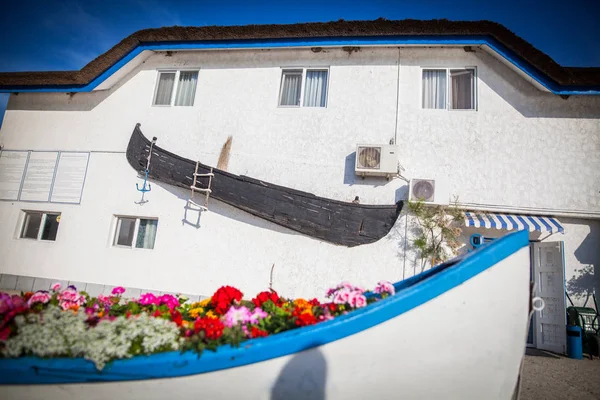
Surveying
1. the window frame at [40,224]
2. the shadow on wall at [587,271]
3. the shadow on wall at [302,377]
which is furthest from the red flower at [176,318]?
the shadow on wall at [587,271]

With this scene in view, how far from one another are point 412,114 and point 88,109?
897 centimetres

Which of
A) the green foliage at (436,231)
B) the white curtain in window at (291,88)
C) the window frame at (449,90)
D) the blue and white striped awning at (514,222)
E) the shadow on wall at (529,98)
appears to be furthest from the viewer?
the white curtain in window at (291,88)

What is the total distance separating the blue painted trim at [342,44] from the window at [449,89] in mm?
670

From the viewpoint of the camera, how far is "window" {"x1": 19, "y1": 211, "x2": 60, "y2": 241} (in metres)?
8.63

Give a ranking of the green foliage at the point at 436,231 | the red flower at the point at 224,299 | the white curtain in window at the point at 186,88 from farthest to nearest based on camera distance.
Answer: the white curtain in window at the point at 186,88 < the green foliage at the point at 436,231 < the red flower at the point at 224,299

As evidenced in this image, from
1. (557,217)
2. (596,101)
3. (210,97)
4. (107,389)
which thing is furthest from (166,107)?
(596,101)

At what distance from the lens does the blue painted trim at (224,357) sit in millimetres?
2355

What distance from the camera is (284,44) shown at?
830cm

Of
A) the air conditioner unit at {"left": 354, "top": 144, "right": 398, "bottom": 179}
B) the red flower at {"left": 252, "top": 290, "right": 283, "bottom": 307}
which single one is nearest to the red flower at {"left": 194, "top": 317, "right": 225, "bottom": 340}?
the red flower at {"left": 252, "top": 290, "right": 283, "bottom": 307}

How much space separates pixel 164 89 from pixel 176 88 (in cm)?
45

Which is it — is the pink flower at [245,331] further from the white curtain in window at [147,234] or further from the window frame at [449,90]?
the window frame at [449,90]

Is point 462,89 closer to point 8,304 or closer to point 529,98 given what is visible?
point 529,98

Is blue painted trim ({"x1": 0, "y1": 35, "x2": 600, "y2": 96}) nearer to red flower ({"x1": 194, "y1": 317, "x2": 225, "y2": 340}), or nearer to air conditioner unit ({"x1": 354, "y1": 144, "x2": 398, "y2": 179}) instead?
air conditioner unit ({"x1": 354, "y1": 144, "x2": 398, "y2": 179})

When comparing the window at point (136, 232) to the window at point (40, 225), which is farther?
the window at point (40, 225)
